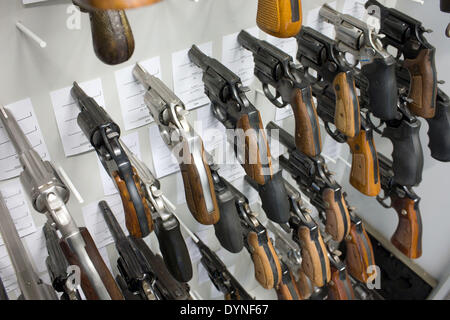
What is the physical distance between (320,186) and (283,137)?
21 centimetres

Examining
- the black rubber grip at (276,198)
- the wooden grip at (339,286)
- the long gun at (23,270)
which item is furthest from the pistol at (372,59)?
the long gun at (23,270)

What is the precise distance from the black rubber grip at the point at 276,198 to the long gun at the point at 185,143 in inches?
7.5

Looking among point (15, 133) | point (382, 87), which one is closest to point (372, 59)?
point (382, 87)

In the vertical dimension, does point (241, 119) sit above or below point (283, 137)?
above

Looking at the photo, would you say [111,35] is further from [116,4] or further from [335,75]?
[335,75]

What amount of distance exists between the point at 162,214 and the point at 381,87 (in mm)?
665

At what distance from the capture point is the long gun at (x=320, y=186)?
1.32 metres

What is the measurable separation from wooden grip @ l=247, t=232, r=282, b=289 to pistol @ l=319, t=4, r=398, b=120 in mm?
497

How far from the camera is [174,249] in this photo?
1035 mm

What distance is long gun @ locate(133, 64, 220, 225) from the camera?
3.16 feet

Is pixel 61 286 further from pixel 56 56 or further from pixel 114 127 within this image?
pixel 56 56

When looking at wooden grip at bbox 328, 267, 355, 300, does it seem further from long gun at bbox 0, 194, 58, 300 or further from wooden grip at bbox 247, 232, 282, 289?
long gun at bbox 0, 194, 58, 300

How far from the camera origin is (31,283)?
0.83 meters

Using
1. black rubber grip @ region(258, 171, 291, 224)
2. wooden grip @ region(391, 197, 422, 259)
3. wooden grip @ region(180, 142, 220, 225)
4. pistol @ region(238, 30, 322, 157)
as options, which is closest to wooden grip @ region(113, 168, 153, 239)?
Result: wooden grip @ region(180, 142, 220, 225)
